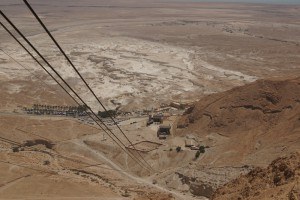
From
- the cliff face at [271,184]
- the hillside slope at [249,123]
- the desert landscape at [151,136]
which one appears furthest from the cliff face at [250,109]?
the cliff face at [271,184]

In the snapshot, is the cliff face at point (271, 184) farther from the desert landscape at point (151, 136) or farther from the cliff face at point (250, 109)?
the cliff face at point (250, 109)

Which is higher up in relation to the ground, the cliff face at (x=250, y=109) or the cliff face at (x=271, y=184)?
the cliff face at (x=271, y=184)

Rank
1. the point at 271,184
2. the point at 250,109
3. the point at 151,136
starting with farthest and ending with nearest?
the point at 151,136 < the point at 250,109 < the point at 271,184

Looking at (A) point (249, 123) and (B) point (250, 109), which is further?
(B) point (250, 109)

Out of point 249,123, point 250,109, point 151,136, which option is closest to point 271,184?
point 249,123

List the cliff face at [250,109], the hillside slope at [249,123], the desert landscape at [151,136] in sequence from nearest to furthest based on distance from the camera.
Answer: the desert landscape at [151,136] → the hillside slope at [249,123] → the cliff face at [250,109]

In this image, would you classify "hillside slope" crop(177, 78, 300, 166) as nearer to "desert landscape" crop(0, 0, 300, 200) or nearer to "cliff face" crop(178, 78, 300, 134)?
"cliff face" crop(178, 78, 300, 134)

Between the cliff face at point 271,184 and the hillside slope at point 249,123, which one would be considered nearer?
the cliff face at point 271,184

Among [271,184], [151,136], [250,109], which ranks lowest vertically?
[151,136]

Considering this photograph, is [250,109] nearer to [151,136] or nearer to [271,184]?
[151,136]

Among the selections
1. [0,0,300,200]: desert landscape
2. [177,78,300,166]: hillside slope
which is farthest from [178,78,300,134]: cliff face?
[0,0,300,200]: desert landscape

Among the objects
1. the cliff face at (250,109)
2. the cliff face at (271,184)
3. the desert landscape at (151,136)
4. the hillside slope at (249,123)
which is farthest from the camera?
the cliff face at (250,109)

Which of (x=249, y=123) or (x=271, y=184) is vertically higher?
(x=271, y=184)

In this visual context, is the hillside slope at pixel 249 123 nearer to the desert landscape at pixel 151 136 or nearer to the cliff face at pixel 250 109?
the cliff face at pixel 250 109
